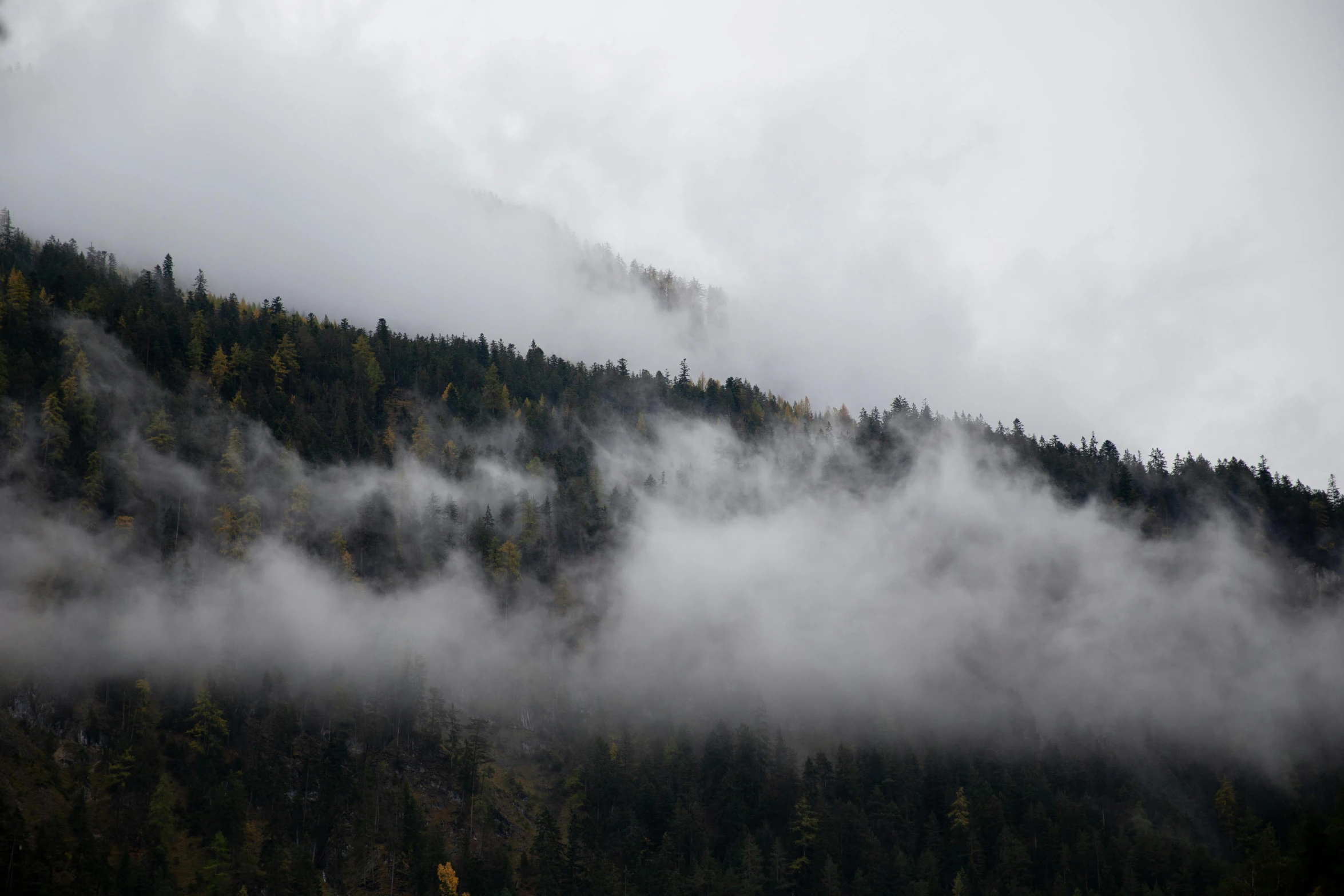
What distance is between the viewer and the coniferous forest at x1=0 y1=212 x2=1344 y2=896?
119312mm

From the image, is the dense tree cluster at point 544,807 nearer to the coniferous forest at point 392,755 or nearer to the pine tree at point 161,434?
the coniferous forest at point 392,755

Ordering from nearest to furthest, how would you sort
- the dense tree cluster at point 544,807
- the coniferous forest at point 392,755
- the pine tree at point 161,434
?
the dense tree cluster at point 544,807
the coniferous forest at point 392,755
the pine tree at point 161,434

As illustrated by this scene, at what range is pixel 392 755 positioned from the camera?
→ 479ft

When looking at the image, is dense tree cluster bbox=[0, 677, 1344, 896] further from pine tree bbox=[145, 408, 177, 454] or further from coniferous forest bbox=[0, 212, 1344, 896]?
pine tree bbox=[145, 408, 177, 454]

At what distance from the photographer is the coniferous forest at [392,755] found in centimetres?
11931

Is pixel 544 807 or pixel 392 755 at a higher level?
pixel 392 755

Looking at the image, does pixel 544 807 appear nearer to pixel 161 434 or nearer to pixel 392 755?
pixel 392 755

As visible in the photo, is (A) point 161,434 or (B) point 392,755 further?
(A) point 161,434

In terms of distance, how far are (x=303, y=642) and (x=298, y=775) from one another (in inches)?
1128

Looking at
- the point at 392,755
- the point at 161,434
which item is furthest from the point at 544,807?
the point at 161,434

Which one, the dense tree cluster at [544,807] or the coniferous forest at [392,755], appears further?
the coniferous forest at [392,755]

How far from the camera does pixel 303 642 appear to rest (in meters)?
157

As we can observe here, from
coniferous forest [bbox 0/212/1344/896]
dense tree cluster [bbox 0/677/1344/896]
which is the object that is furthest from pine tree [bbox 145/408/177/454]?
dense tree cluster [bbox 0/677/1344/896]

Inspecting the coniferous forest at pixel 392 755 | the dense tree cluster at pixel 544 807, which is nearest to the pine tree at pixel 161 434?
the coniferous forest at pixel 392 755
